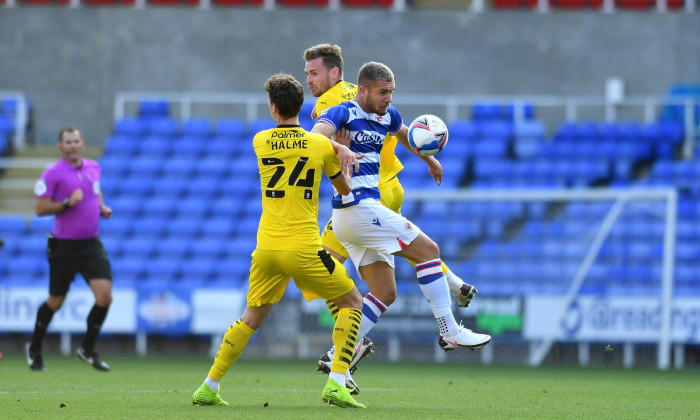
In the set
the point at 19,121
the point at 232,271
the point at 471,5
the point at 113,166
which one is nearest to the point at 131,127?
the point at 113,166

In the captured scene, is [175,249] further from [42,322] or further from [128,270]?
[42,322]

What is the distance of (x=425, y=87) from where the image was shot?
19469 millimetres

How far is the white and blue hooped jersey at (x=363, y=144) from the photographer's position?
25.3 ft

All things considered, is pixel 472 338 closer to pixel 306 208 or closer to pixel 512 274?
pixel 306 208

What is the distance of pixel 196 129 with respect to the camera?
60.6 ft

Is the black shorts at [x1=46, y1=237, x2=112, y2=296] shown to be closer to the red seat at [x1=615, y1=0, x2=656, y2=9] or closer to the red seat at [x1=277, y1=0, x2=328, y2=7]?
the red seat at [x1=277, y1=0, x2=328, y2=7]

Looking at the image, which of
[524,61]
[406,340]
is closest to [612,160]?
[524,61]

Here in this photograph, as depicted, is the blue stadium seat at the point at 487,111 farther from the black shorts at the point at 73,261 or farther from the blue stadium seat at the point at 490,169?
the black shorts at the point at 73,261

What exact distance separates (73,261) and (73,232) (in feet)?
0.90

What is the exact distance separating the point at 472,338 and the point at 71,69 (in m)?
14.0

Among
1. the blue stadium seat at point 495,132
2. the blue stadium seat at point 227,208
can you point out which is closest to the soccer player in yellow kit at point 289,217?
the blue stadium seat at point 227,208

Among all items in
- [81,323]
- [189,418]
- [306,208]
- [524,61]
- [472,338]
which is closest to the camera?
[189,418]

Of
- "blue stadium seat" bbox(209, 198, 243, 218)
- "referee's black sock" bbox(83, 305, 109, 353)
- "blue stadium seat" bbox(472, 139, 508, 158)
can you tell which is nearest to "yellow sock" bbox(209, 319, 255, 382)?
"referee's black sock" bbox(83, 305, 109, 353)

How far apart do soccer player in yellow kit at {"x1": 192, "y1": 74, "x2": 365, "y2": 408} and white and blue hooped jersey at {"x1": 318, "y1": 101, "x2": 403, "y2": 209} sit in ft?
2.62
